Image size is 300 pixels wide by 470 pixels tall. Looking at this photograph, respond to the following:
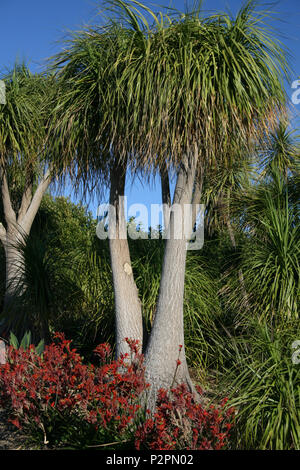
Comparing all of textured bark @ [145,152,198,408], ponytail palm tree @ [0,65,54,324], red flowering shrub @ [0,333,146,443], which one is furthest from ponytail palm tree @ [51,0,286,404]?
ponytail palm tree @ [0,65,54,324]

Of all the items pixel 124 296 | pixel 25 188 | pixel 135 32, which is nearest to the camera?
pixel 135 32

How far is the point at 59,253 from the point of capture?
758 centimetres

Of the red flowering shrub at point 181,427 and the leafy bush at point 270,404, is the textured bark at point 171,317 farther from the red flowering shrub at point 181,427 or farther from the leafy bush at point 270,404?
the red flowering shrub at point 181,427

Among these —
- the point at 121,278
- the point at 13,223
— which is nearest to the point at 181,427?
the point at 121,278

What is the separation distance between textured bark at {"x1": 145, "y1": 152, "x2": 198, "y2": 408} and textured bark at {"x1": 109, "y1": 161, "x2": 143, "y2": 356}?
0.48 metres

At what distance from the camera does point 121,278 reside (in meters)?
5.81

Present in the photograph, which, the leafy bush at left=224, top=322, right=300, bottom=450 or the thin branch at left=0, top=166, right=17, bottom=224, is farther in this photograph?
the thin branch at left=0, top=166, right=17, bottom=224

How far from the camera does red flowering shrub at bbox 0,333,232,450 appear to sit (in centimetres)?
357

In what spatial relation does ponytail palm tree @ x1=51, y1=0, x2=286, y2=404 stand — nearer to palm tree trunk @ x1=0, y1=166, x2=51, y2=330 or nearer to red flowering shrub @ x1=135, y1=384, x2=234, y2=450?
red flowering shrub @ x1=135, y1=384, x2=234, y2=450

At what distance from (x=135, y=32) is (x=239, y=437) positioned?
4.37 metres

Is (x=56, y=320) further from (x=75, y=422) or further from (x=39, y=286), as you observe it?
(x=75, y=422)

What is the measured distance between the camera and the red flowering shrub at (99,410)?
357cm

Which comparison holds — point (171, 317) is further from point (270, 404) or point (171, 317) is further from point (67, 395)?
point (270, 404)

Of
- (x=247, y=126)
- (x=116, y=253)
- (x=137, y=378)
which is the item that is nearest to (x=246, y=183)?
(x=247, y=126)
